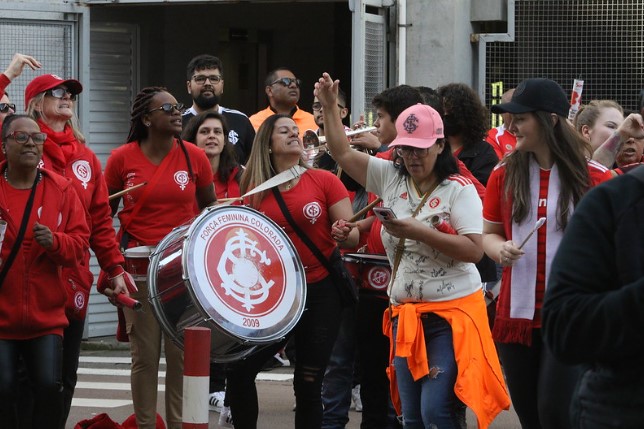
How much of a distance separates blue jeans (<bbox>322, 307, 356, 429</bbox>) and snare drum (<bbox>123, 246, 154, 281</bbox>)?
120cm

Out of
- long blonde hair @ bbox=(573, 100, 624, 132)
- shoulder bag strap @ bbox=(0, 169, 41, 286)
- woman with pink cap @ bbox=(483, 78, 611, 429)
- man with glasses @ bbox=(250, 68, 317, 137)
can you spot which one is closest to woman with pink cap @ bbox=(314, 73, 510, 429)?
woman with pink cap @ bbox=(483, 78, 611, 429)

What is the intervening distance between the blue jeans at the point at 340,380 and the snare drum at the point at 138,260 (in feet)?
3.95

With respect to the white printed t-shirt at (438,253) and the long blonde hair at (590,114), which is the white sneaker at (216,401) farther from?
the white printed t-shirt at (438,253)

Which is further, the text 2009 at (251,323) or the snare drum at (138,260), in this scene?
the snare drum at (138,260)

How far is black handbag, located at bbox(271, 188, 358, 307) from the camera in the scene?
7.21 meters

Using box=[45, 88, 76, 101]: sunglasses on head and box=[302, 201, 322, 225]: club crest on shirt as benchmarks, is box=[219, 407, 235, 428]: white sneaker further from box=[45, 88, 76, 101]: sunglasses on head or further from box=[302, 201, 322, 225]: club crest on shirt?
box=[45, 88, 76, 101]: sunglasses on head

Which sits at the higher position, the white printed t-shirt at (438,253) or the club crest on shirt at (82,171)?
the club crest on shirt at (82,171)

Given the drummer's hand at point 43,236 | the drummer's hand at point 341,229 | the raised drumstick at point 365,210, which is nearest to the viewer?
the drummer's hand at point 43,236

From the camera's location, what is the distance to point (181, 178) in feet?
25.9

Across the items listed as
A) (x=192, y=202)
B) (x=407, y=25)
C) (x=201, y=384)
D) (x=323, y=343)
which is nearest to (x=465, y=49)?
(x=407, y=25)

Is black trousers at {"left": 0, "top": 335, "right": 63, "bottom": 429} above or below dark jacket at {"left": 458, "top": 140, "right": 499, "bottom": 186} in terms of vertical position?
below

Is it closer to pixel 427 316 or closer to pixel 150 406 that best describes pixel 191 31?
pixel 150 406

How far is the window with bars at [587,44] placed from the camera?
12.9 metres

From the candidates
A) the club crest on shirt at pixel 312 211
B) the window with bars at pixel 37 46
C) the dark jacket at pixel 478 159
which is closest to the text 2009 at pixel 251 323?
the club crest on shirt at pixel 312 211
